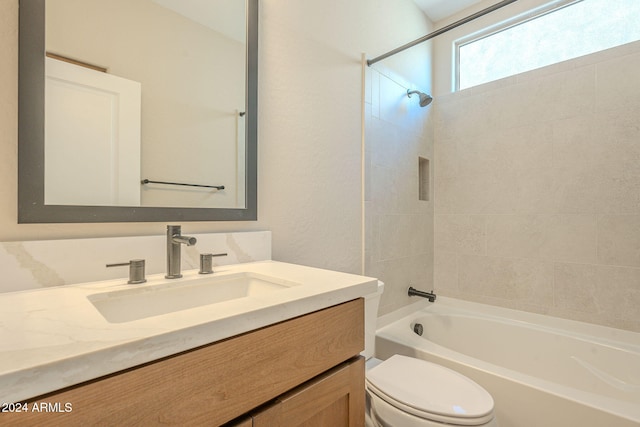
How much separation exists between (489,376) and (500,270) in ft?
3.19

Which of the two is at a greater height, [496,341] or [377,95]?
[377,95]

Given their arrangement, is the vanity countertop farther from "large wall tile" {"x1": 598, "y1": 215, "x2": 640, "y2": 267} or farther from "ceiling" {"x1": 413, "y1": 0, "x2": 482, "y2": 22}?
"ceiling" {"x1": 413, "y1": 0, "x2": 482, "y2": 22}

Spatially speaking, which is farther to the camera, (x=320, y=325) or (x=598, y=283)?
(x=598, y=283)

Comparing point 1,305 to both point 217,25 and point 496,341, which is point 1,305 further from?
point 496,341

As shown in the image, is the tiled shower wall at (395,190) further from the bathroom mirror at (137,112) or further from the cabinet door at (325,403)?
the cabinet door at (325,403)

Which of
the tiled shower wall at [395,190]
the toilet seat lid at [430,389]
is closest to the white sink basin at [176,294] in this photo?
the toilet seat lid at [430,389]

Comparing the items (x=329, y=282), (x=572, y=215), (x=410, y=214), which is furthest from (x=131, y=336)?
(x=572, y=215)

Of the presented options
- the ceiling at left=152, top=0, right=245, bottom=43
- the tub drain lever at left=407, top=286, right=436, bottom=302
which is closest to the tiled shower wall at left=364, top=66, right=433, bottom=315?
the tub drain lever at left=407, top=286, right=436, bottom=302

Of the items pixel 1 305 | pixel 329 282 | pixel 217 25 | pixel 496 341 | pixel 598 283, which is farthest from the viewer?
pixel 496 341

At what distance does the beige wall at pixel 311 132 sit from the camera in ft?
4.19

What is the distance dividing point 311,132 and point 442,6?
168 cm

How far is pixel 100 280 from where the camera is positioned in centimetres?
85

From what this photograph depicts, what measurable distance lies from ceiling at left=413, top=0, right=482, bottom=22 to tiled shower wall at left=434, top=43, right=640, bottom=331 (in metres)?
0.63

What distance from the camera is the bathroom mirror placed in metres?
0.79
